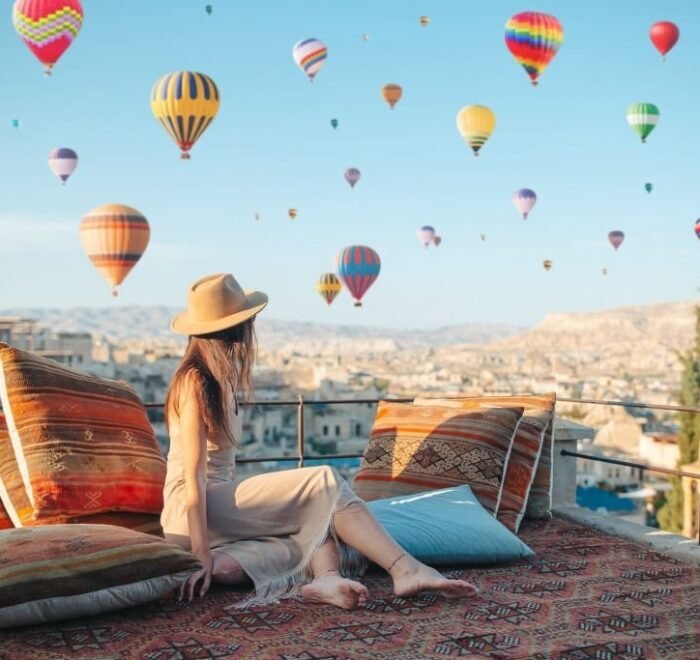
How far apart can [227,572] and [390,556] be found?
1.50 ft

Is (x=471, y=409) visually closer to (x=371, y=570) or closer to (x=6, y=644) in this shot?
(x=371, y=570)

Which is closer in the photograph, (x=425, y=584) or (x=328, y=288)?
(x=425, y=584)

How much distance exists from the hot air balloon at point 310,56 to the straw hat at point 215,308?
22270 mm

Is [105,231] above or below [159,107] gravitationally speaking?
below

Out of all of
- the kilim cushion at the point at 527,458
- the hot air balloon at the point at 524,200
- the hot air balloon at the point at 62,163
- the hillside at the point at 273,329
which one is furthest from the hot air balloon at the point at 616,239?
the hillside at the point at 273,329

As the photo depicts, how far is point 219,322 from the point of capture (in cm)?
306

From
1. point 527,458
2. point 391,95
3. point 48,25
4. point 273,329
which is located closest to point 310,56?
point 391,95

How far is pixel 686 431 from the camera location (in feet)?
84.4

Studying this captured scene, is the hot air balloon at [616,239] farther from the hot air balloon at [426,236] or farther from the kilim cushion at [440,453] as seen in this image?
the kilim cushion at [440,453]

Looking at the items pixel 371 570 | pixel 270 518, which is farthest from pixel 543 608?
pixel 270 518

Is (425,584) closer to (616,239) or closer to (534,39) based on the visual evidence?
(534,39)

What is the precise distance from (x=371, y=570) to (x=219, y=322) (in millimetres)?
869

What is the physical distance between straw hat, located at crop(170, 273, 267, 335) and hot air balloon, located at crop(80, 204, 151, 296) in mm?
16154

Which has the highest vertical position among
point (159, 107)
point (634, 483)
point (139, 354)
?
point (159, 107)
